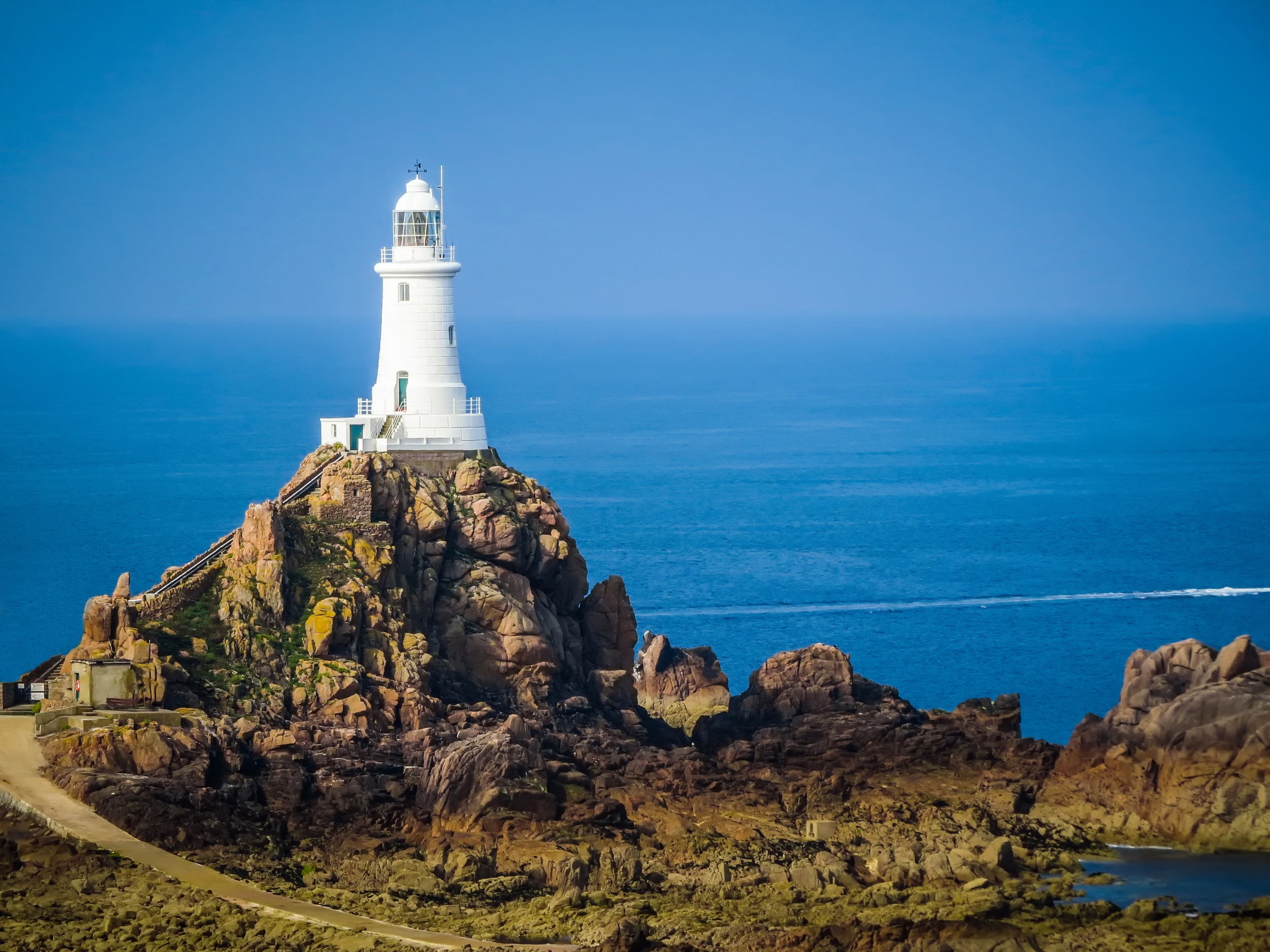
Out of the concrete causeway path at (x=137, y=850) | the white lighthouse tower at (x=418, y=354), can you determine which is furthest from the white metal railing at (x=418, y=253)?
the concrete causeway path at (x=137, y=850)

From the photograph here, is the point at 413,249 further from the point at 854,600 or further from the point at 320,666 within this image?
the point at 854,600

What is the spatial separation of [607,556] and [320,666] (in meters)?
50.4

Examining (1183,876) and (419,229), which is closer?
(1183,876)

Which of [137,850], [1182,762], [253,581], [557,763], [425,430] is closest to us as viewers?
[137,850]

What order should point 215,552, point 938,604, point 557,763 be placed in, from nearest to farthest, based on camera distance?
point 557,763 < point 215,552 < point 938,604

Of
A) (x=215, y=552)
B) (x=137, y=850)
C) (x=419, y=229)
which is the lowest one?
(x=137, y=850)

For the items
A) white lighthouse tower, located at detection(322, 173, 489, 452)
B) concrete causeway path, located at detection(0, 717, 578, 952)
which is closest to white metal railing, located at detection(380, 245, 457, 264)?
white lighthouse tower, located at detection(322, 173, 489, 452)

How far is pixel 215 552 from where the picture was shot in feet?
199

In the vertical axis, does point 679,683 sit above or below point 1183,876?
above

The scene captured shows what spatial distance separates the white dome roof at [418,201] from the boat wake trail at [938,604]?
100 ft

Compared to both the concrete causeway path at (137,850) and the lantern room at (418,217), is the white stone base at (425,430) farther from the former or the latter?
the concrete causeway path at (137,850)

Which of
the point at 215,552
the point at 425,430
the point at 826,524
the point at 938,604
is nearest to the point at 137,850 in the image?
the point at 215,552

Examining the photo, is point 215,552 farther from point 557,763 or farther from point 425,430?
point 557,763

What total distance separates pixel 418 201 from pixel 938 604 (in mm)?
38792
